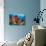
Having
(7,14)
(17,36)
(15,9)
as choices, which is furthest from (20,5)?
(17,36)

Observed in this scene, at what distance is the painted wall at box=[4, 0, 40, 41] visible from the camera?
5.83 metres

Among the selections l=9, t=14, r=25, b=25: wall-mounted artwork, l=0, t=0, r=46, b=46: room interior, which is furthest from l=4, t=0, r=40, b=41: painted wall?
l=9, t=14, r=25, b=25: wall-mounted artwork

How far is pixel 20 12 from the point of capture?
593 centimetres

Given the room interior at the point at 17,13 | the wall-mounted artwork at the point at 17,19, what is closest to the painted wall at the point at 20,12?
the room interior at the point at 17,13

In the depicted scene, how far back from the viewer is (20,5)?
19.4 ft

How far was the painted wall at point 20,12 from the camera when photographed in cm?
583

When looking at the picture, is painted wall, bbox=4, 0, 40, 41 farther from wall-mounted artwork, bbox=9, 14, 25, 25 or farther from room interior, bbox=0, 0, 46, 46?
wall-mounted artwork, bbox=9, 14, 25, 25

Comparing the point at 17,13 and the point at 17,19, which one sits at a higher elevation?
the point at 17,13

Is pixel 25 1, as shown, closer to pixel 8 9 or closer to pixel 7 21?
pixel 8 9

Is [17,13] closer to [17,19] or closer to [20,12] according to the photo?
[20,12]

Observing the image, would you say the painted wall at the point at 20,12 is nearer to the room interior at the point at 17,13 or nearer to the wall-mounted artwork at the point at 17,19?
the room interior at the point at 17,13

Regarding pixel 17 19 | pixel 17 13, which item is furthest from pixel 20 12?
pixel 17 19

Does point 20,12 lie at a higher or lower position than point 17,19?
higher

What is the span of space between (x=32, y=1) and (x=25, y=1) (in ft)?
1.03
